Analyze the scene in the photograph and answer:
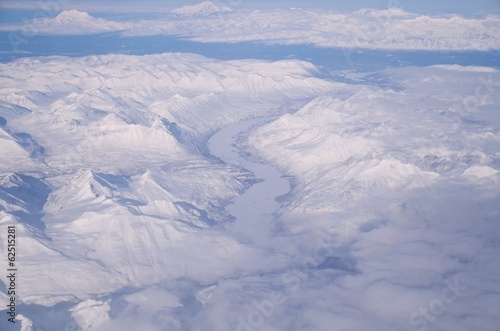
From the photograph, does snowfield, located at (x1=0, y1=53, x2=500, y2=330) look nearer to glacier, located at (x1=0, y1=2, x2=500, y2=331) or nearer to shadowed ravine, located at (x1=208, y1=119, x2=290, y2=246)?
glacier, located at (x1=0, y1=2, x2=500, y2=331)

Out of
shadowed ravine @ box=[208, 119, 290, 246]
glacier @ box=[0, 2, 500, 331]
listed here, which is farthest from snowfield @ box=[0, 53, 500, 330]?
shadowed ravine @ box=[208, 119, 290, 246]

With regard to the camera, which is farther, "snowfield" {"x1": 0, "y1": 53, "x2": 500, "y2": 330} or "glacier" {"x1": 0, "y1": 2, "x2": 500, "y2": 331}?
"snowfield" {"x1": 0, "y1": 53, "x2": 500, "y2": 330}

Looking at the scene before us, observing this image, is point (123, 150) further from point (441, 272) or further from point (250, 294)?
point (441, 272)

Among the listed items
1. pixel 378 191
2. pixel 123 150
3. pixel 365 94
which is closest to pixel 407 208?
pixel 378 191

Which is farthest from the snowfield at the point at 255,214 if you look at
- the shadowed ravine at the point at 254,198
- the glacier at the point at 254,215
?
the shadowed ravine at the point at 254,198

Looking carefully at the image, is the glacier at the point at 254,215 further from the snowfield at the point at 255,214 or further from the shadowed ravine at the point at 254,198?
the shadowed ravine at the point at 254,198

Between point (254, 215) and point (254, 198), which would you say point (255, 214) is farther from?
point (254, 198)

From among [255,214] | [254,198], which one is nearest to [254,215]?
[255,214]
